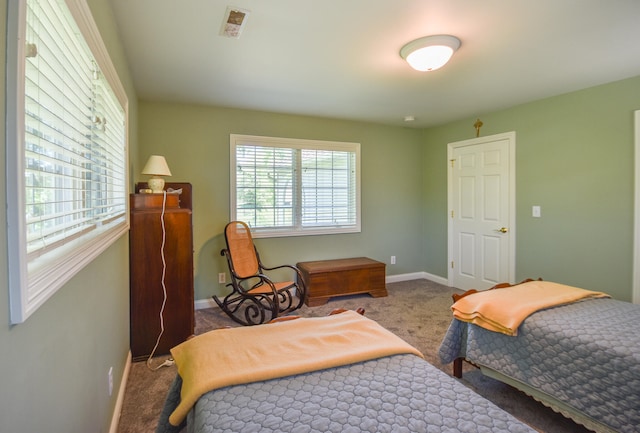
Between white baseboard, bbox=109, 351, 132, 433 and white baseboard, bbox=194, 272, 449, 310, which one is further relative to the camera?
white baseboard, bbox=194, 272, 449, 310

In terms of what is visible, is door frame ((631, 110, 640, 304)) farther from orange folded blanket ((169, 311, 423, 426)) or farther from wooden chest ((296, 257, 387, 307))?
orange folded blanket ((169, 311, 423, 426))

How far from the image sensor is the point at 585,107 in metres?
3.24

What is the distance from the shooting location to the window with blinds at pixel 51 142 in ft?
2.17

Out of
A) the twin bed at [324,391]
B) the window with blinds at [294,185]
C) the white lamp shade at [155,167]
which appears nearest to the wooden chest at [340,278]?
the window with blinds at [294,185]

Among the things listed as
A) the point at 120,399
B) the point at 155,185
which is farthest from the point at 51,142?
the point at 155,185

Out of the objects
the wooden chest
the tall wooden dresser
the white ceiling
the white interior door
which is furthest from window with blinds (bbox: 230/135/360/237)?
the white interior door

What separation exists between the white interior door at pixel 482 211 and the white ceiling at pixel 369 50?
71cm

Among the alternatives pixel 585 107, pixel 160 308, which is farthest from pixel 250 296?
pixel 585 107

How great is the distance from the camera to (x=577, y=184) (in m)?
3.33

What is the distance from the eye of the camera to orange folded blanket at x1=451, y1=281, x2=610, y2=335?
2018 mm

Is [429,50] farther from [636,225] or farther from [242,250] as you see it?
[242,250]

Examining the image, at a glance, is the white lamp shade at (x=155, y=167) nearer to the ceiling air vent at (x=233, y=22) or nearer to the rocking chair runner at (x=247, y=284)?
the rocking chair runner at (x=247, y=284)

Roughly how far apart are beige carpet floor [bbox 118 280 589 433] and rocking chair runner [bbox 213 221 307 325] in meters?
0.18

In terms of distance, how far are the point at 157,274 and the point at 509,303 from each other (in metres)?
2.64
